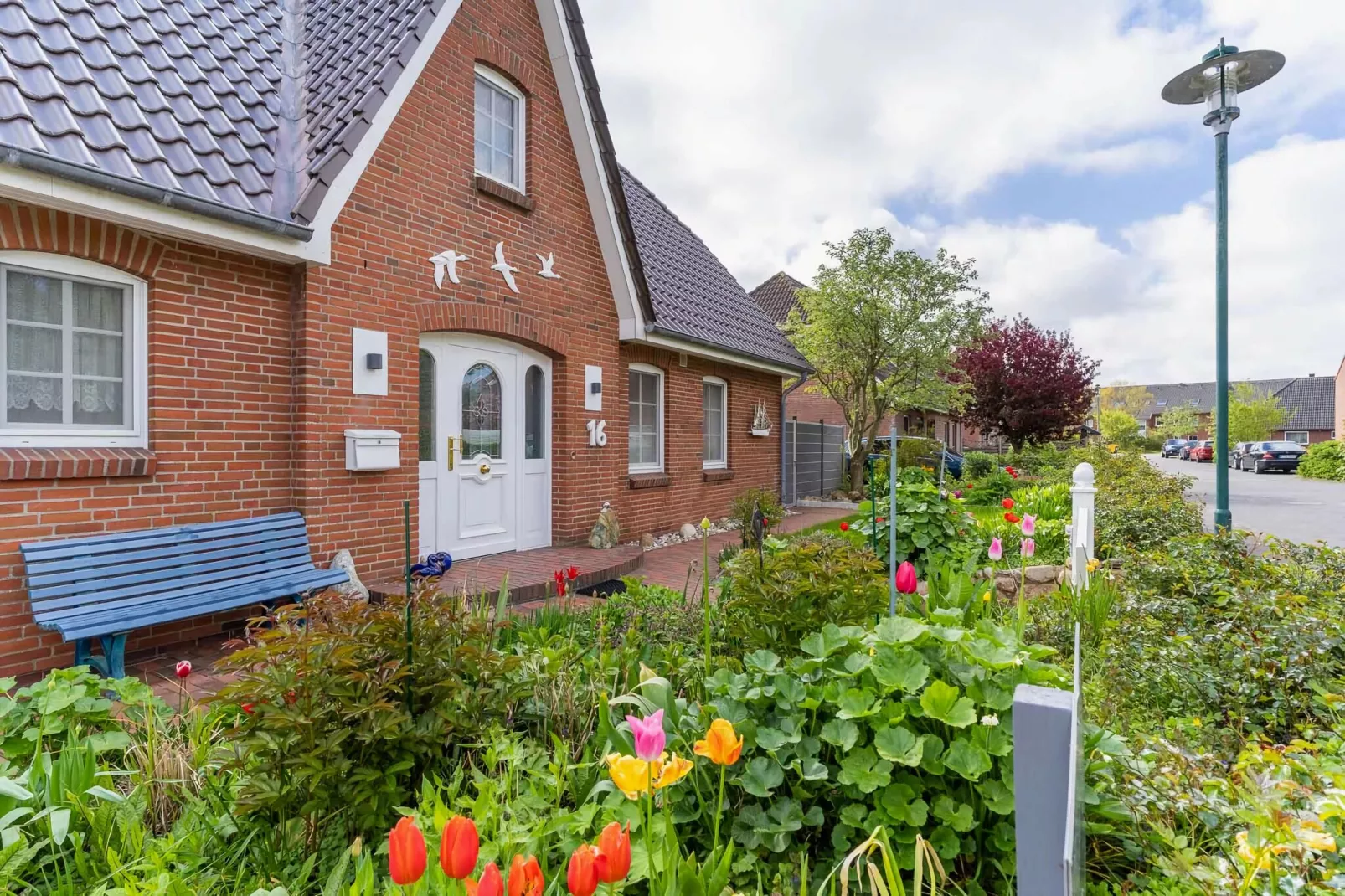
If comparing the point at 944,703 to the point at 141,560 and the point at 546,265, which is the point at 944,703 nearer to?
the point at 141,560

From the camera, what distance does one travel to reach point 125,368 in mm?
4441

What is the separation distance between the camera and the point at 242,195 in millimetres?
4672

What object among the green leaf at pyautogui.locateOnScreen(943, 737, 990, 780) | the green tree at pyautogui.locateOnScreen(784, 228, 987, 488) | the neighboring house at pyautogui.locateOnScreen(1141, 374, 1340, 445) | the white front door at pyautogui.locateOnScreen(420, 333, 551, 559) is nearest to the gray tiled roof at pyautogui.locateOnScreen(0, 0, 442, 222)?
the white front door at pyautogui.locateOnScreen(420, 333, 551, 559)

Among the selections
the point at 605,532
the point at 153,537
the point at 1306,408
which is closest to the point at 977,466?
the point at 605,532

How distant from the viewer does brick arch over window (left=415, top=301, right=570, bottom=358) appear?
6.02m

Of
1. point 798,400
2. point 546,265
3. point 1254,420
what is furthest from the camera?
point 1254,420

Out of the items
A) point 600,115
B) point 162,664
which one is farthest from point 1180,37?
point 162,664

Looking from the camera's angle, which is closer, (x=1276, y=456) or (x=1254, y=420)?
(x=1276, y=456)

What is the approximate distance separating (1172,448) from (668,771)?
78.8 meters

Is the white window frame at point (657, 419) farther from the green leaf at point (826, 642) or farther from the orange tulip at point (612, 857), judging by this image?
the orange tulip at point (612, 857)

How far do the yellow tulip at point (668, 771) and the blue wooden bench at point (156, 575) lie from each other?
12.3 ft

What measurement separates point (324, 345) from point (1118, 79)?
7465 millimetres

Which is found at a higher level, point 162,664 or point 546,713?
point 546,713

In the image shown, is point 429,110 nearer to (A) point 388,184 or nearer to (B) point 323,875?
(A) point 388,184
